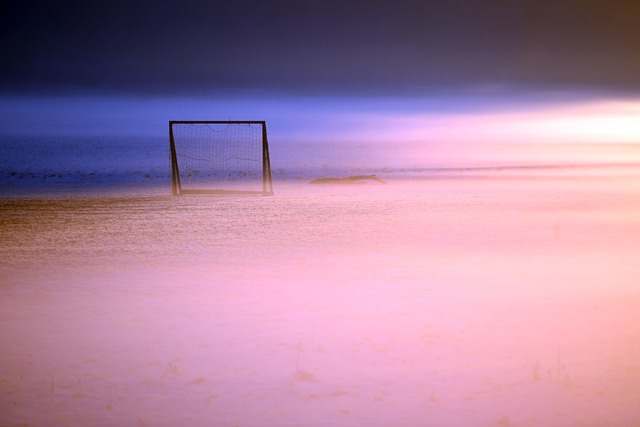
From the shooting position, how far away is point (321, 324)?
6.25 m

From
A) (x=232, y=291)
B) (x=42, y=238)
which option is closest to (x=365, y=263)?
(x=232, y=291)

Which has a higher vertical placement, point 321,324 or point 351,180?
point 351,180

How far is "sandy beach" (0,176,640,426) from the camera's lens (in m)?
4.55

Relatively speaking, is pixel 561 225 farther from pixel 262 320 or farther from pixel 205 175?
pixel 205 175

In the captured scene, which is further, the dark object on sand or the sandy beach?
the dark object on sand

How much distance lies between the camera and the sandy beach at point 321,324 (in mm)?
4547

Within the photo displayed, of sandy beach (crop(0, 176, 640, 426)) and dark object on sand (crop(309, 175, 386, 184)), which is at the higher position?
dark object on sand (crop(309, 175, 386, 184))

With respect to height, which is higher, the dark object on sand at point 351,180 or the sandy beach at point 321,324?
the dark object on sand at point 351,180

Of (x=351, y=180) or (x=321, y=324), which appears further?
(x=351, y=180)

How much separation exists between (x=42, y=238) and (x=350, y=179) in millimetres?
12635

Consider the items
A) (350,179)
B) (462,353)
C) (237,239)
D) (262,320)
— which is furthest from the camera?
(350,179)

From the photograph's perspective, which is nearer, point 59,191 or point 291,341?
point 291,341

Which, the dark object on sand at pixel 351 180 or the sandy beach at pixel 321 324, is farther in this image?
the dark object on sand at pixel 351 180

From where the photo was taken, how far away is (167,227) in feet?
40.0
